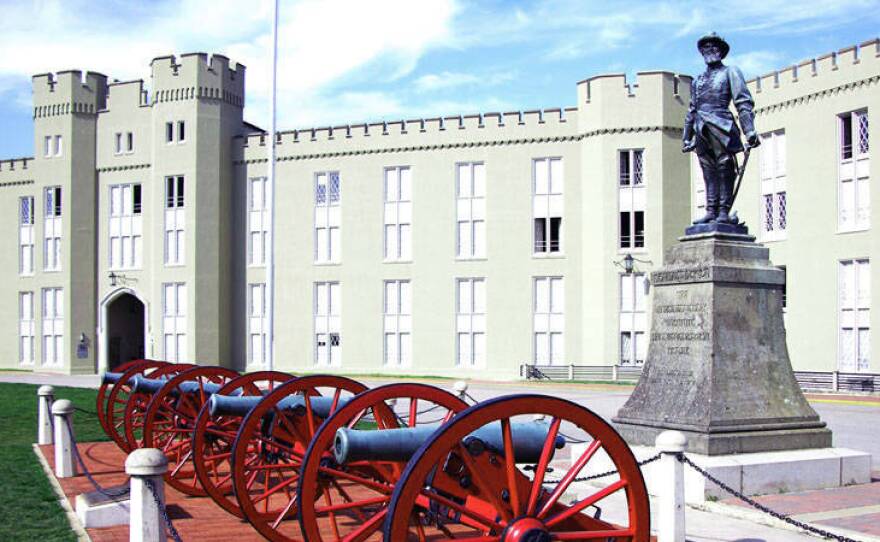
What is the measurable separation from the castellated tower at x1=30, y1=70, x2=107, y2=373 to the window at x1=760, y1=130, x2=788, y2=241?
30167mm

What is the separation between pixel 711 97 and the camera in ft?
42.1

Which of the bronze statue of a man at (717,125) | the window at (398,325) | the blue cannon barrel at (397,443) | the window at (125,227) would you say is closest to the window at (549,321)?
the window at (398,325)

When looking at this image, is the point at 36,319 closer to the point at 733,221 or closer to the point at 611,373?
the point at 611,373

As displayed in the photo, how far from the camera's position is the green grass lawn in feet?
31.7

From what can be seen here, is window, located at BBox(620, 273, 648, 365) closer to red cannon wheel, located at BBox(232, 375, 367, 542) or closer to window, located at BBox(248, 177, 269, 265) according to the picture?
window, located at BBox(248, 177, 269, 265)

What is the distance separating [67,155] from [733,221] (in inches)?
1625

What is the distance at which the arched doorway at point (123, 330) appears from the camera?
1896 inches

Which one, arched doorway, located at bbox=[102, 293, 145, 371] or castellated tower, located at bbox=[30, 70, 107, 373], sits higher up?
castellated tower, located at bbox=[30, 70, 107, 373]

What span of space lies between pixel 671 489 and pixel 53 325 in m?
44.9

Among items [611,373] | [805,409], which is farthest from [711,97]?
[611,373]

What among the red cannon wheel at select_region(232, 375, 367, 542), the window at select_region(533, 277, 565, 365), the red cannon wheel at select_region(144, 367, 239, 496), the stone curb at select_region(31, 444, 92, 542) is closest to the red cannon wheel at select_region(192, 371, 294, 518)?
the red cannon wheel at select_region(232, 375, 367, 542)

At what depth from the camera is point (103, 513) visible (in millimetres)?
9758

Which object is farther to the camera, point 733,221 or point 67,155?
point 67,155

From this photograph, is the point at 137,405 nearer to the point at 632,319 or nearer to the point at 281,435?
the point at 281,435
